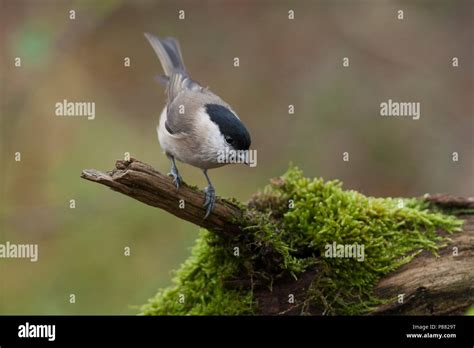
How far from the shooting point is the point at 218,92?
28.9 feet

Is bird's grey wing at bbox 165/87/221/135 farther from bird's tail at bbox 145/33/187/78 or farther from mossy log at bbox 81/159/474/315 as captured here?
mossy log at bbox 81/159/474/315

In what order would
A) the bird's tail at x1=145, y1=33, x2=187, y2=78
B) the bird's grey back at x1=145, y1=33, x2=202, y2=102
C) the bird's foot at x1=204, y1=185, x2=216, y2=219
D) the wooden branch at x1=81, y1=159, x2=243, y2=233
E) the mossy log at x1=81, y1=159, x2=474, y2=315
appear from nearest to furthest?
1. the wooden branch at x1=81, y1=159, x2=243, y2=233
2. the mossy log at x1=81, y1=159, x2=474, y2=315
3. the bird's foot at x1=204, y1=185, x2=216, y2=219
4. the bird's grey back at x1=145, y1=33, x2=202, y2=102
5. the bird's tail at x1=145, y1=33, x2=187, y2=78

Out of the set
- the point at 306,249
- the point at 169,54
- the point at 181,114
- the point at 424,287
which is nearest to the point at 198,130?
the point at 181,114

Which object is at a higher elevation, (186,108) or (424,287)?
(186,108)

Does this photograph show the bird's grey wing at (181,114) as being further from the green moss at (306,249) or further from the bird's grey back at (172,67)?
the green moss at (306,249)

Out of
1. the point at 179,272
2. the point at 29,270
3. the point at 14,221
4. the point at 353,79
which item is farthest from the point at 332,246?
the point at 353,79

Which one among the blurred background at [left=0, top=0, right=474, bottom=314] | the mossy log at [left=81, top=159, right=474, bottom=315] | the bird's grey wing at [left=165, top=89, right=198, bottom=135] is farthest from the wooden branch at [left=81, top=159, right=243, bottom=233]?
the blurred background at [left=0, top=0, right=474, bottom=314]

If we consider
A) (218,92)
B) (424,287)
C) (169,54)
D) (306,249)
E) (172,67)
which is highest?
(218,92)

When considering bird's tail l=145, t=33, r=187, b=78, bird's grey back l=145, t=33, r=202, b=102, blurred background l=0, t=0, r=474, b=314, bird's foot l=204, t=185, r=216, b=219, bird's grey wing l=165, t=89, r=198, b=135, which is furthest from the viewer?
blurred background l=0, t=0, r=474, b=314

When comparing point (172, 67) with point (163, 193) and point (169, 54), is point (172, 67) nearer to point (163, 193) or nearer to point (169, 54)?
point (169, 54)

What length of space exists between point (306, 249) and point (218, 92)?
5.30 metres

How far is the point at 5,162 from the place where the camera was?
22.8 feet

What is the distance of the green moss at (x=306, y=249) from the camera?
370 centimetres

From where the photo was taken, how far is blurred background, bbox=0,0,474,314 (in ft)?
21.3
